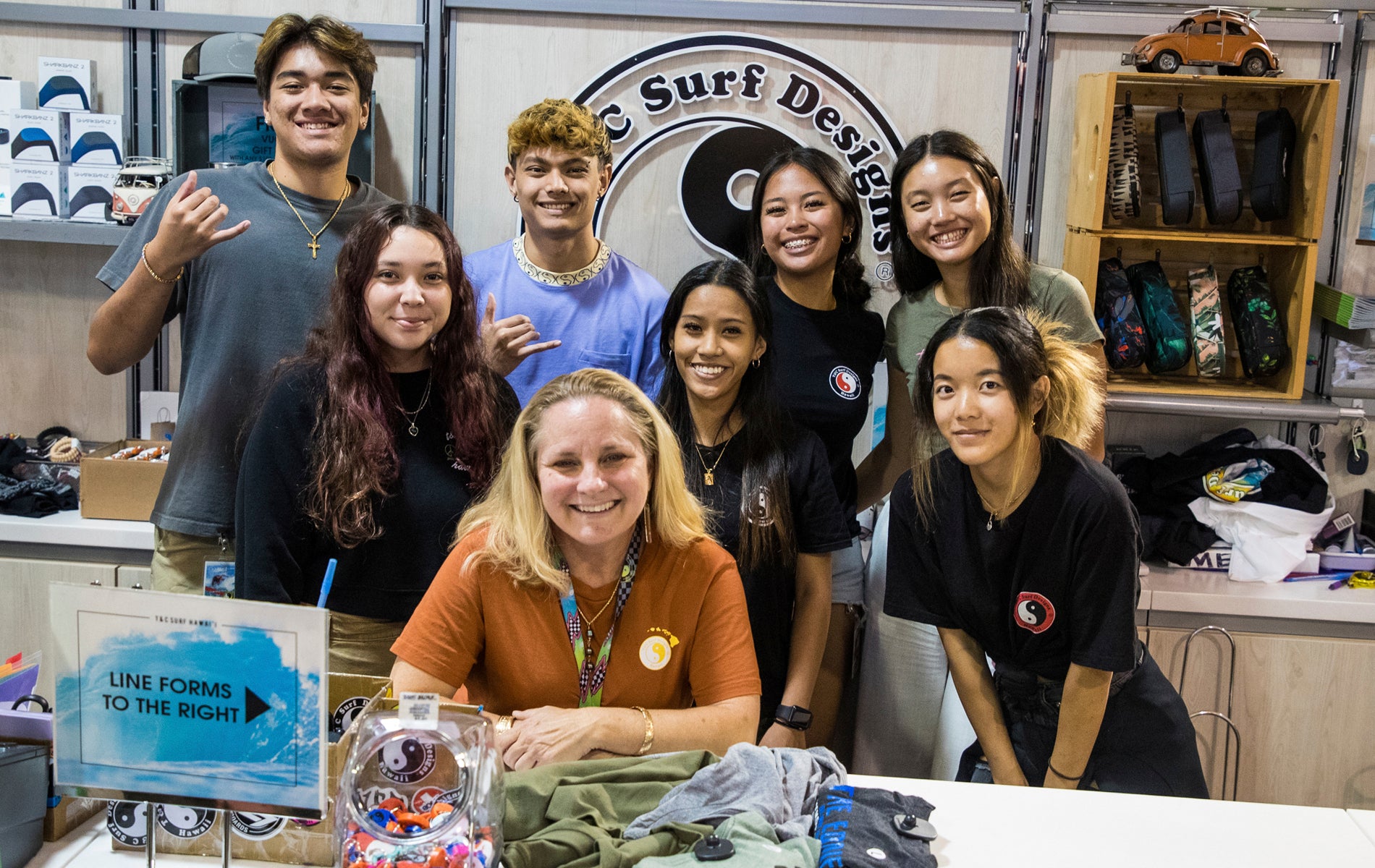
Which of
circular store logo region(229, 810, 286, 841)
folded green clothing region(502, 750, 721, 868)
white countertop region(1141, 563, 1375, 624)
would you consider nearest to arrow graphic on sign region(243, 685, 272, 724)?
circular store logo region(229, 810, 286, 841)

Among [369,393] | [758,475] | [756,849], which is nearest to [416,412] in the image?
[369,393]

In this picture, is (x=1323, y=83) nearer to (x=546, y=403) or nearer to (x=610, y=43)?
(x=610, y=43)

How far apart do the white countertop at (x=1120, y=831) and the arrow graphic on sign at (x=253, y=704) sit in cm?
90

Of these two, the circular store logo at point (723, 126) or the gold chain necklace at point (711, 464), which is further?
the circular store logo at point (723, 126)

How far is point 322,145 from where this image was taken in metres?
2.56

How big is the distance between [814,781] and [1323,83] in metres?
2.64

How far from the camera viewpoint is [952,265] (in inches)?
108

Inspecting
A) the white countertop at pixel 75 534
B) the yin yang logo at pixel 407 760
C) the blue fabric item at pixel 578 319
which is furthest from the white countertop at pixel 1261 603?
the white countertop at pixel 75 534

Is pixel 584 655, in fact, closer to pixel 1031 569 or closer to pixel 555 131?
pixel 1031 569

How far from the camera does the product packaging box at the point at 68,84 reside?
347 cm

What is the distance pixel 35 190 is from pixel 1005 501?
9.59 ft

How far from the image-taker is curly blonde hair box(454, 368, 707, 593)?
6.31 ft

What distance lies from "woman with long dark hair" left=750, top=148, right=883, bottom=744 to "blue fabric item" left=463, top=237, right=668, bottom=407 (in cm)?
32

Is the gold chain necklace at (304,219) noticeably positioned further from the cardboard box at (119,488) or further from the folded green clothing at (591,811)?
the folded green clothing at (591,811)
